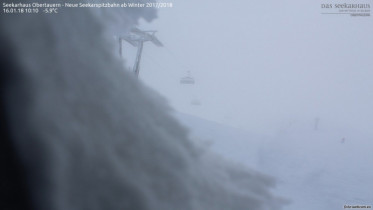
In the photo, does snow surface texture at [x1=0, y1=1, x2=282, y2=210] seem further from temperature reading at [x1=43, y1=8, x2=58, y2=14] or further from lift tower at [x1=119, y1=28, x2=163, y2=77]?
lift tower at [x1=119, y1=28, x2=163, y2=77]

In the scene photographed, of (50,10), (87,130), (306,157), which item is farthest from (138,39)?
(306,157)

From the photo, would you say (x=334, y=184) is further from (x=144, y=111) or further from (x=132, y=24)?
(x=132, y=24)

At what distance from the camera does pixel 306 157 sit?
5.50 feet

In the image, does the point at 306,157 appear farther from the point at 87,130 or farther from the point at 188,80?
the point at 87,130

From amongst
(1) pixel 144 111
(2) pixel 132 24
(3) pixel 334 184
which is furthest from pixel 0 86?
(3) pixel 334 184

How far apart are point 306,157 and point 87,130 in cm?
151

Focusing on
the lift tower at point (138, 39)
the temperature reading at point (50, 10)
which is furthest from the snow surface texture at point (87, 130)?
the lift tower at point (138, 39)

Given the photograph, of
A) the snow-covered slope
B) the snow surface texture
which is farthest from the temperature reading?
the snow-covered slope

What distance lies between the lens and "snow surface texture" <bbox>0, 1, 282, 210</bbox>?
0.96 metres

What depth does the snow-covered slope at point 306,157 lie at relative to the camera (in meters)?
1.34

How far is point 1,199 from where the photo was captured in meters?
0.91

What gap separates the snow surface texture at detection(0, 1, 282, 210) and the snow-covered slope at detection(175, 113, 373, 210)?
7.8 inches

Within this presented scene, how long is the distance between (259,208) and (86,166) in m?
0.97

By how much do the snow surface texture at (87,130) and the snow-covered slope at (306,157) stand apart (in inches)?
7.8
